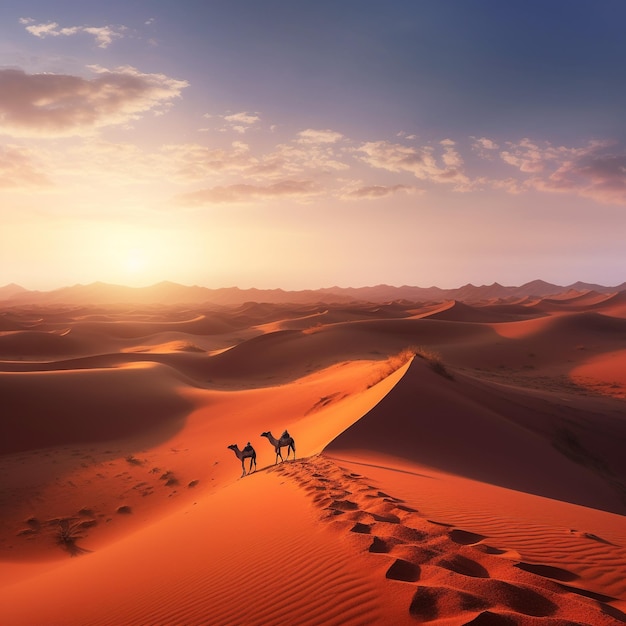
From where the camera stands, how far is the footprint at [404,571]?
3.01 meters

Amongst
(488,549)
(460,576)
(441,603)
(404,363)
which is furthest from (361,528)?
(404,363)

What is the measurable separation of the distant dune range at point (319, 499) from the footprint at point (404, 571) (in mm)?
17

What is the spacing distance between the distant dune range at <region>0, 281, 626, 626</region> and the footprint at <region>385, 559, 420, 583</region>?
0.02 m

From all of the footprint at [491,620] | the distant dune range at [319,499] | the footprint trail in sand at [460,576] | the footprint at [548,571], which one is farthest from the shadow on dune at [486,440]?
the footprint at [491,620]

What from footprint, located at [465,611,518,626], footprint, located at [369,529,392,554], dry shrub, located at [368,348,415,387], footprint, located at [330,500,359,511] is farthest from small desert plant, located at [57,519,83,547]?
dry shrub, located at [368,348,415,387]

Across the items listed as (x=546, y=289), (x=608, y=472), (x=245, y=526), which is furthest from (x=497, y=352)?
(x=546, y=289)

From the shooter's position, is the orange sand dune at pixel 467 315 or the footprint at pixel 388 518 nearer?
the footprint at pixel 388 518

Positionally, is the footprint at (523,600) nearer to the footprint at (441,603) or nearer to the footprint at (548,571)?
the footprint at (441,603)

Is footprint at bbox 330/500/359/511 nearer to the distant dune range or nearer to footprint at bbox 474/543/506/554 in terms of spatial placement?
the distant dune range

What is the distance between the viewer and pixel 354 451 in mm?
8930

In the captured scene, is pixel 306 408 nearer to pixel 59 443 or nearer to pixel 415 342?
pixel 59 443

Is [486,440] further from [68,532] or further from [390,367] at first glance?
[68,532]

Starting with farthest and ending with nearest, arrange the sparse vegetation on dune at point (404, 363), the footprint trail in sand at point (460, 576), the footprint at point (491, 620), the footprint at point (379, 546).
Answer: the sparse vegetation on dune at point (404, 363) < the footprint at point (379, 546) < the footprint trail in sand at point (460, 576) < the footprint at point (491, 620)

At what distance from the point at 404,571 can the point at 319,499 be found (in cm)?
228
